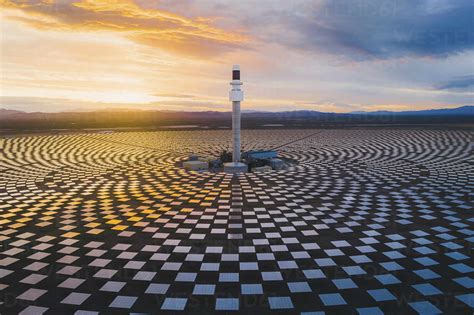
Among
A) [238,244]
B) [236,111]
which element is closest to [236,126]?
[236,111]

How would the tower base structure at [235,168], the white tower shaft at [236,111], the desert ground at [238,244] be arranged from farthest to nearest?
the tower base structure at [235,168] < the white tower shaft at [236,111] < the desert ground at [238,244]

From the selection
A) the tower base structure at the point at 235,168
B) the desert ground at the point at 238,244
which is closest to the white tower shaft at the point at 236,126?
the tower base structure at the point at 235,168

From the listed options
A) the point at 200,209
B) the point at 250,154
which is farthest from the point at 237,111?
the point at 200,209

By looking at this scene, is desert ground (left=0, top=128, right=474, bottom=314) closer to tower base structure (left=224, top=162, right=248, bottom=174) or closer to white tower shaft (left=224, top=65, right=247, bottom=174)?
tower base structure (left=224, top=162, right=248, bottom=174)

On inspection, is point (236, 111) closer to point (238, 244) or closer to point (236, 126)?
point (236, 126)

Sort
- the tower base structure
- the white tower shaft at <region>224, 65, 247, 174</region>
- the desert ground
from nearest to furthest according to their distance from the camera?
the desert ground → the white tower shaft at <region>224, 65, 247, 174</region> → the tower base structure

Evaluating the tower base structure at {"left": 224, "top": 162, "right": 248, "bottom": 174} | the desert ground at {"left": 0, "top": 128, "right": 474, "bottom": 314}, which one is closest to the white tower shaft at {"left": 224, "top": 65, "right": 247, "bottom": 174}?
the tower base structure at {"left": 224, "top": 162, "right": 248, "bottom": 174}

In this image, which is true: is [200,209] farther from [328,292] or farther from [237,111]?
[237,111]

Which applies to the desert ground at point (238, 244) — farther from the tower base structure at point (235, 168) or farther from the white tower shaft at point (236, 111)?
the white tower shaft at point (236, 111)

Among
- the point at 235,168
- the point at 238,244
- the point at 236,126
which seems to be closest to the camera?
the point at 238,244
